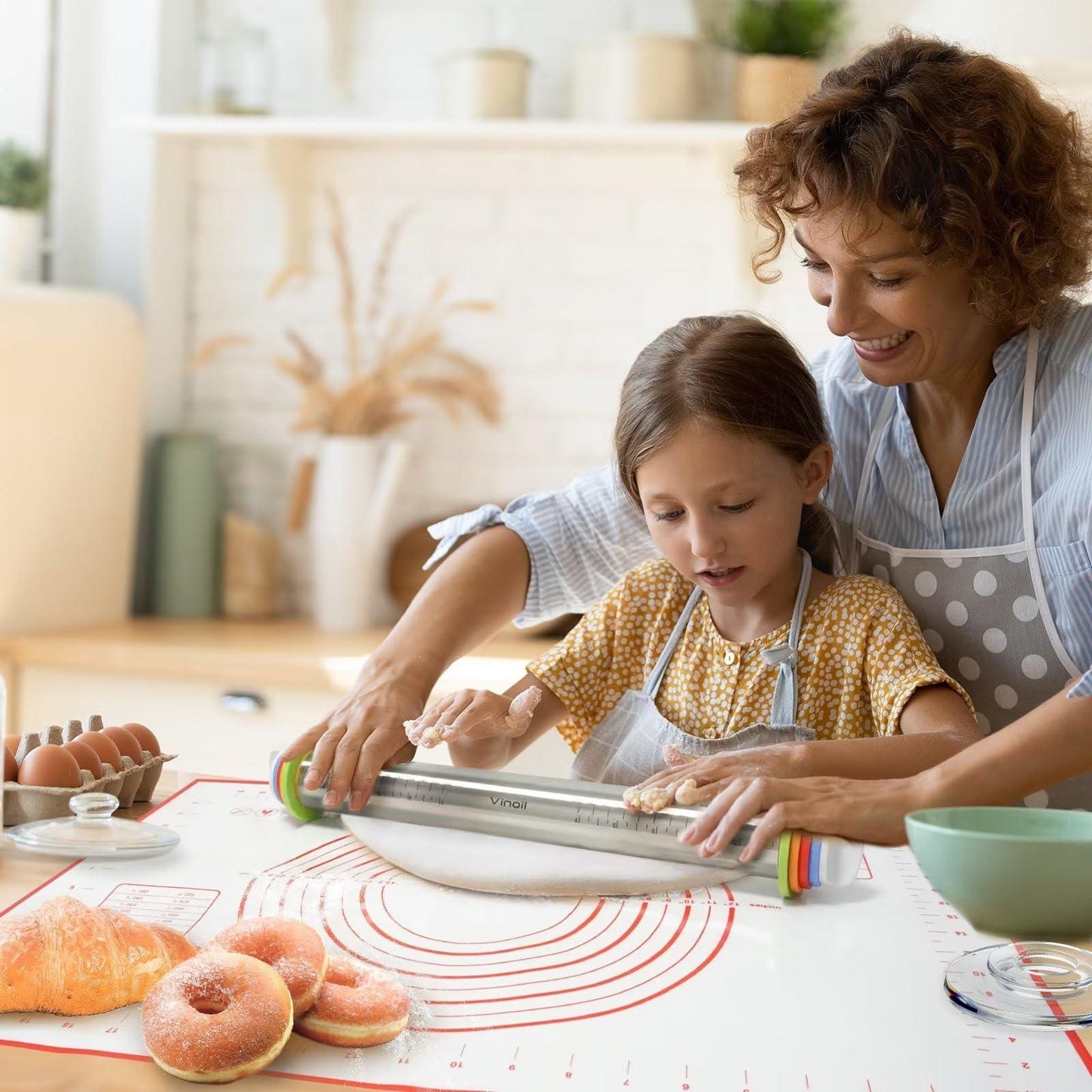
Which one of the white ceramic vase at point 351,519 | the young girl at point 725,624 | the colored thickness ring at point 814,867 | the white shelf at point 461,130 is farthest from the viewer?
the white ceramic vase at point 351,519

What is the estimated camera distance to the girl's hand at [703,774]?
3.20 feet

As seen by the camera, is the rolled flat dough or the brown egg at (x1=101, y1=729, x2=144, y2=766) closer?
the rolled flat dough

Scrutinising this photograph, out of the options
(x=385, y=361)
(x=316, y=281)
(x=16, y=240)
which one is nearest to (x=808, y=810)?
(x=385, y=361)

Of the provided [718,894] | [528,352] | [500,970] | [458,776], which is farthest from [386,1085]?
[528,352]

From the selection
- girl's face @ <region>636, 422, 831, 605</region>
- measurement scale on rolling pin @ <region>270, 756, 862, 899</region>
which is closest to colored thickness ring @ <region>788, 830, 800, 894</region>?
measurement scale on rolling pin @ <region>270, 756, 862, 899</region>

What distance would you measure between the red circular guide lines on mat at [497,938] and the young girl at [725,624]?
0.24 metres

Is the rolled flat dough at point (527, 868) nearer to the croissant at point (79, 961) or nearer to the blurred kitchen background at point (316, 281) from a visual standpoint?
the croissant at point (79, 961)

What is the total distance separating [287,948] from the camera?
727 mm

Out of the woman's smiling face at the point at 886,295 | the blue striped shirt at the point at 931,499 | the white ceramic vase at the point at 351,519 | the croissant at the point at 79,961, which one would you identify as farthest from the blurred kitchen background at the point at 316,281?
the croissant at the point at 79,961

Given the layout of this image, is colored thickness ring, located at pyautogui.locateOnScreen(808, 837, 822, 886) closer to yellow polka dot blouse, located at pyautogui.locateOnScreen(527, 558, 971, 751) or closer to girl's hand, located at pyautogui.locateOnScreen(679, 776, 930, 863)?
girl's hand, located at pyautogui.locateOnScreen(679, 776, 930, 863)

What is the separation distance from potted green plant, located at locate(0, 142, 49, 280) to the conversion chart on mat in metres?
1.94

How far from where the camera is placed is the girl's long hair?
124cm

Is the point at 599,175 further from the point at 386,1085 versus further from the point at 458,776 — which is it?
the point at 386,1085

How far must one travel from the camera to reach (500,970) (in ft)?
Result: 2.50
